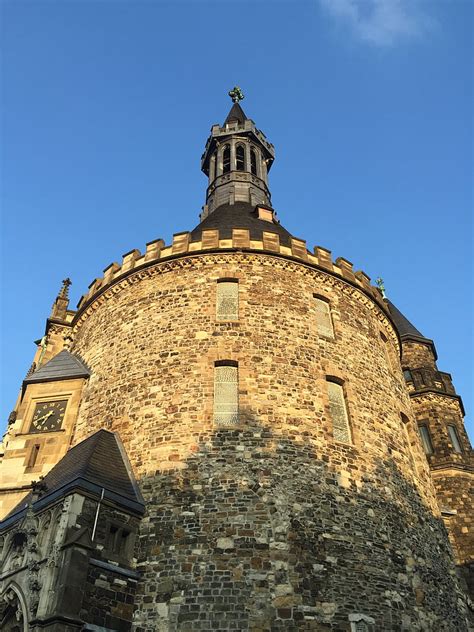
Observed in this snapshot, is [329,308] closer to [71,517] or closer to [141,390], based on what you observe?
[141,390]

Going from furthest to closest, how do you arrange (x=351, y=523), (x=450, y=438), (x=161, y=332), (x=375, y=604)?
(x=450, y=438), (x=161, y=332), (x=351, y=523), (x=375, y=604)

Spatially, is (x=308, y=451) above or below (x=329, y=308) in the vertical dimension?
below

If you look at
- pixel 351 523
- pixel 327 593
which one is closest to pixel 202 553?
pixel 327 593

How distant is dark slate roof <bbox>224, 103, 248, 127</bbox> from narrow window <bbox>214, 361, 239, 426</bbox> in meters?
18.7

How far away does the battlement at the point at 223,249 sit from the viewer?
1588cm

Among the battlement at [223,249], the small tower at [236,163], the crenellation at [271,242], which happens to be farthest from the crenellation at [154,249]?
the small tower at [236,163]

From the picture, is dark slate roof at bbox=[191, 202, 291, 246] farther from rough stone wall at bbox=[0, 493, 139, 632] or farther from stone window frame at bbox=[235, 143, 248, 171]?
rough stone wall at bbox=[0, 493, 139, 632]

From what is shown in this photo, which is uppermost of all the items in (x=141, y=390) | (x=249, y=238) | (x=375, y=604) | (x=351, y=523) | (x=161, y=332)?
(x=249, y=238)

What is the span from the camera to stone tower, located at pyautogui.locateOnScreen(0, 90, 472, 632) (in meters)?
9.89

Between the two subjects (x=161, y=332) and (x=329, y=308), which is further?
(x=329, y=308)

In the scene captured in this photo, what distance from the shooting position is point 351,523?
37.3 ft

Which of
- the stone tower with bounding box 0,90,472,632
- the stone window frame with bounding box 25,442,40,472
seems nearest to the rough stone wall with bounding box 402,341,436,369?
the stone tower with bounding box 0,90,472,632

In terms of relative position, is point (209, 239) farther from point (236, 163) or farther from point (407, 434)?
point (236, 163)

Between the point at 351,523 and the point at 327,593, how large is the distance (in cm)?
153
